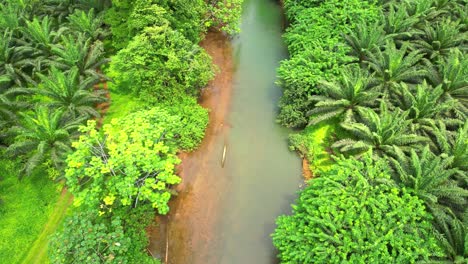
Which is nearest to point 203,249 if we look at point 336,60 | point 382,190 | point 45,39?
point 382,190

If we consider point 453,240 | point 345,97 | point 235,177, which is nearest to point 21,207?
point 235,177

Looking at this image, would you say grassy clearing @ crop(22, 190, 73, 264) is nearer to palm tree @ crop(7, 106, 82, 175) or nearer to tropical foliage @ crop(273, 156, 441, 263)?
palm tree @ crop(7, 106, 82, 175)

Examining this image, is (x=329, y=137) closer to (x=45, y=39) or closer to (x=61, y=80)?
(x=61, y=80)

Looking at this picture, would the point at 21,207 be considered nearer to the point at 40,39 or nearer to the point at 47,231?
the point at 47,231

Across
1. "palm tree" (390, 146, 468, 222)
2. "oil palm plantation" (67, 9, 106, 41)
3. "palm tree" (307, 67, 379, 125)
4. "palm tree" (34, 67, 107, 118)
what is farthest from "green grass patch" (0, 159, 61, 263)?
"palm tree" (390, 146, 468, 222)

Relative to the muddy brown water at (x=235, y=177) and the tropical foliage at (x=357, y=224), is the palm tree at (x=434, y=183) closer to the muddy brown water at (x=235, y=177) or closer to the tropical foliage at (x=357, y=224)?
the tropical foliage at (x=357, y=224)

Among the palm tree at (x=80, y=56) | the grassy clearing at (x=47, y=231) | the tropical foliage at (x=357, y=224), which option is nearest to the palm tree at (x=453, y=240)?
the tropical foliage at (x=357, y=224)
